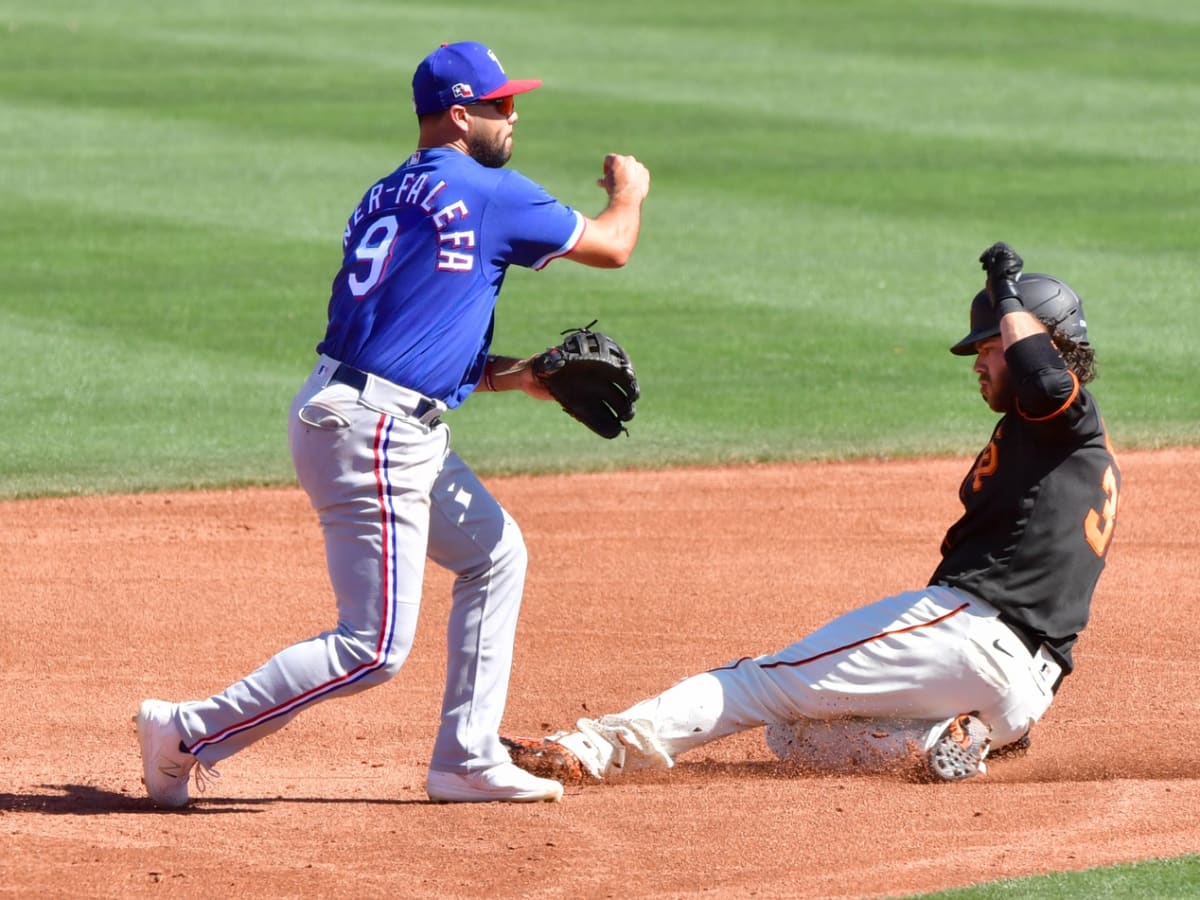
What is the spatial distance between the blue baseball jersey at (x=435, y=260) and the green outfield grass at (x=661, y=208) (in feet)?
5.89

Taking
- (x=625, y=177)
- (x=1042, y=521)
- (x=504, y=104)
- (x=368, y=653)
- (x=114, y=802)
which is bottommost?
(x=114, y=802)

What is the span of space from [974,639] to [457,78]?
1974mm

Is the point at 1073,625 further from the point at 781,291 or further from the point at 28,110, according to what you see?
the point at 28,110

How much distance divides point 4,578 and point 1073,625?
13.4 feet

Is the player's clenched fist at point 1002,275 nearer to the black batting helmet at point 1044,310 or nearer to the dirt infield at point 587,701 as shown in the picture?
the black batting helmet at point 1044,310

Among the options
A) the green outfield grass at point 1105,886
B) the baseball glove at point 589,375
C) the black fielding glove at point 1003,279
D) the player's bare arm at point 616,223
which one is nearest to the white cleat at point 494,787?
the baseball glove at point 589,375

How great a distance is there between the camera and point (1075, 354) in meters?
5.41

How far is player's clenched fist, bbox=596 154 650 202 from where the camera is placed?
16.5ft

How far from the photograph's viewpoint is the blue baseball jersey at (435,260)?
4824mm

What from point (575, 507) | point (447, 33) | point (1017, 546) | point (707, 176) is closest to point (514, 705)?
point (1017, 546)

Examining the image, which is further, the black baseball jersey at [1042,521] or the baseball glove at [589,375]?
the black baseball jersey at [1042,521]

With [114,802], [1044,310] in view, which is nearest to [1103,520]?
[1044,310]

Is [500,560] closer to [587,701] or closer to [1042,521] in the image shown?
[587,701]

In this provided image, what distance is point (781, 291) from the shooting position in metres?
11.6
